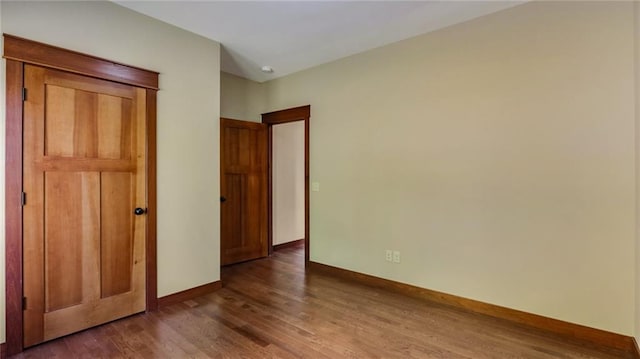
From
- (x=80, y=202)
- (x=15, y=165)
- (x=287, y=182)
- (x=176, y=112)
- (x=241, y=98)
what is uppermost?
(x=241, y=98)

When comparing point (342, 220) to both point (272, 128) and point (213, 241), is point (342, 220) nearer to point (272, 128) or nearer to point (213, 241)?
point (213, 241)

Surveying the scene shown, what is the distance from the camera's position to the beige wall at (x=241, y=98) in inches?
176

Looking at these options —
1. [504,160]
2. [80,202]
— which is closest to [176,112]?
[80,202]

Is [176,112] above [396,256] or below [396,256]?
above

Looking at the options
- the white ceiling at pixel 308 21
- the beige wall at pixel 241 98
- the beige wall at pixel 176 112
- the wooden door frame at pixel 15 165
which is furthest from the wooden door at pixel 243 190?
the wooden door frame at pixel 15 165

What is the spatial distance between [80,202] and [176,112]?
1147mm

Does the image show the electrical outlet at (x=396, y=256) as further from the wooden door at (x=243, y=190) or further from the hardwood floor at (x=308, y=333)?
the wooden door at (x=243, y=190)

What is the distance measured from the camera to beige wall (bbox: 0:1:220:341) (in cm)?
248

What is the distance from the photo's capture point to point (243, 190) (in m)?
4.57

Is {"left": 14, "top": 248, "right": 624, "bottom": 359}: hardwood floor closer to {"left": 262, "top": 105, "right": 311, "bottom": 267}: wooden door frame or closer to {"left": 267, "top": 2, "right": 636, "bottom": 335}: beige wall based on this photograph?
{"left": 267, "top": 2, "right": 636, "bottom": 335}: beige wall

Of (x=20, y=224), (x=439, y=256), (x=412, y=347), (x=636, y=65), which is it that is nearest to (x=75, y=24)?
(x=20, y=224)

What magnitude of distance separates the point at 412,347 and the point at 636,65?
2.58 metres

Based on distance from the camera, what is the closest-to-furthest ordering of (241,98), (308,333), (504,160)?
(308,333) < (504,160) < (241,98)

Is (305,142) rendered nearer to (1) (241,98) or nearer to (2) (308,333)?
(1) (241,98)
